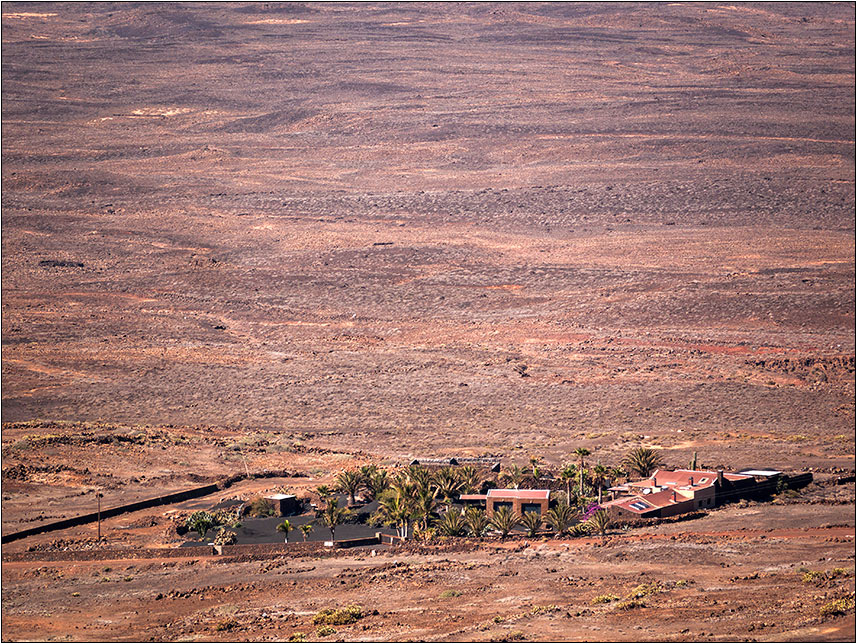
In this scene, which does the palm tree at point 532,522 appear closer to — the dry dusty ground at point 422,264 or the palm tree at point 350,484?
the dry dusty ground at point 422,264

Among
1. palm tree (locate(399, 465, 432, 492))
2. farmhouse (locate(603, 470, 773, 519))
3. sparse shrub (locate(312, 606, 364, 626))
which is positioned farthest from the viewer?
palm tree (locate(399, 465, 432, 492))

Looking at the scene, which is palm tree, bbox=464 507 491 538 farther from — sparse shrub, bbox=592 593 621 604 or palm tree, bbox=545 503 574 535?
sparse shrub, bbox=592 593 621 604

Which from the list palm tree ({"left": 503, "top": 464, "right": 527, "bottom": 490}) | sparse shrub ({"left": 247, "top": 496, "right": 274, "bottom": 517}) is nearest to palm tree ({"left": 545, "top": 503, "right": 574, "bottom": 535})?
palm tree ({"left": 503, "top": 464, "right": 527, "bottom": 490})

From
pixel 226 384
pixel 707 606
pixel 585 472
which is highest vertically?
pixel 707 606

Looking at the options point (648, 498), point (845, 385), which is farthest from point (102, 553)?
point (845, 385)

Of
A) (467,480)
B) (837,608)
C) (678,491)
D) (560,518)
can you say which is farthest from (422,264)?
(837,608)

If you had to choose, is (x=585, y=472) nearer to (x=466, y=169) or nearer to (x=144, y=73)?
(x=466, y=169)

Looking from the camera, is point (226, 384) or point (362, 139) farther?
point (362, 139)

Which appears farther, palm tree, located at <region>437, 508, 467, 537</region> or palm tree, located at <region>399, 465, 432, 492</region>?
palm tree, located at <region>399, 465, 432, 492</region>
